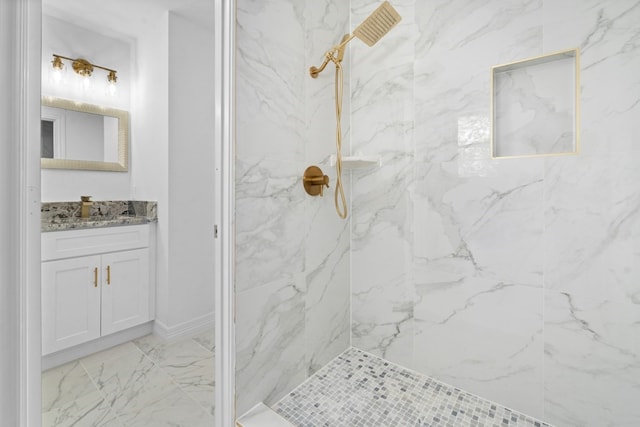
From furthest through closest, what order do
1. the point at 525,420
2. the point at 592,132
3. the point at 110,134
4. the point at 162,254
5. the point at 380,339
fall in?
the point at 110,134
the point at 162,254
the point at 380,339
the point at 525,420
the point at 592,132

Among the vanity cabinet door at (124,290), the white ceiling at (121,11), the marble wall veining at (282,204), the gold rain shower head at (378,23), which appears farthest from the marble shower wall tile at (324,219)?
the vanity cabinet door at (124,290)

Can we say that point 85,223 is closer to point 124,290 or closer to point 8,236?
point 124,290

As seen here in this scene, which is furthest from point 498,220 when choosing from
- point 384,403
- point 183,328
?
point 183,328

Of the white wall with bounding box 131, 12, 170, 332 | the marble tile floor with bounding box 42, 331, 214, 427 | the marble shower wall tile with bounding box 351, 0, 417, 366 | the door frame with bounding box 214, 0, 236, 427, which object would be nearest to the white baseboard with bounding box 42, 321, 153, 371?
the marble tile floor with bounding box 42, 331, 214, 427

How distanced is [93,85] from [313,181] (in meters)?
2.14

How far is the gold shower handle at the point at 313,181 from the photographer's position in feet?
4.55

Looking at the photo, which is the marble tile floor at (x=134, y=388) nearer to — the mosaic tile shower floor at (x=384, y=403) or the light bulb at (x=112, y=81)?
the mosaic tile shower floor at (x=384, y=403)

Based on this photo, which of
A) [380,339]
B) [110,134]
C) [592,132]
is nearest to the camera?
[592,132]

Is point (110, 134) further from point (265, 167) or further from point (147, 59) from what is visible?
point (265, 167)

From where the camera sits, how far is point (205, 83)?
233 centimetres

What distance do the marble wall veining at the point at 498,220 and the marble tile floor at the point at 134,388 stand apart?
0.99 meters

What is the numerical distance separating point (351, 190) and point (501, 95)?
33.5 inches

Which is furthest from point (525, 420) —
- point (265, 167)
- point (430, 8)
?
point (430, 8)

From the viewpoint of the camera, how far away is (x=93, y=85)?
7.47ft
